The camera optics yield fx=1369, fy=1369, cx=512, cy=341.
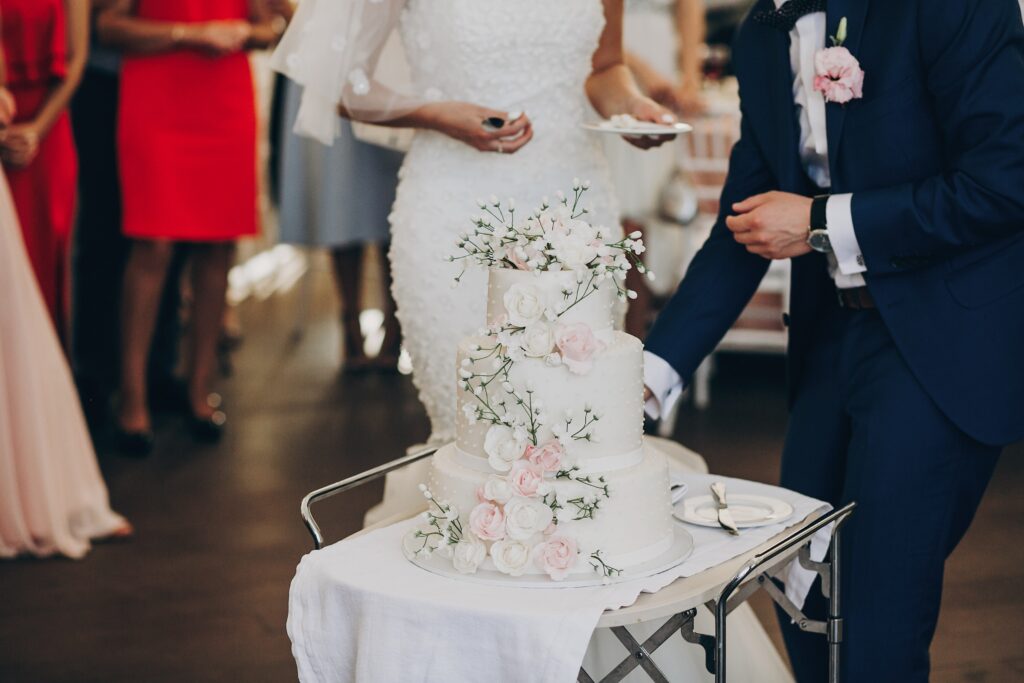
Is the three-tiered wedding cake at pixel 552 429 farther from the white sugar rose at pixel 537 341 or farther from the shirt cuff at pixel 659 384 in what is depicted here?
the shirt cuff at pixel 659 384

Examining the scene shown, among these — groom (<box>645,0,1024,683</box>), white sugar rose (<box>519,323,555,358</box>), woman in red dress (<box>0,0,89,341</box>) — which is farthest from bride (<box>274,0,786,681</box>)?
woman in red dress (<box>0,0,89,341</box>)

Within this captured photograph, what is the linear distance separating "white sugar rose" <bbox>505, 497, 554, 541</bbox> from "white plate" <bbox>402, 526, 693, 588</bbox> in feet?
0.21

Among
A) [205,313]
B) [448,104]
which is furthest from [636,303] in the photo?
[448,104]

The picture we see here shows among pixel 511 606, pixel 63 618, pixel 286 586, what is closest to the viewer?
pixel 511 606

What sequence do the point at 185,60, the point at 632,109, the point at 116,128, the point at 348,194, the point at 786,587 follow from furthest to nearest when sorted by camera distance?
the point at 348,194, the point at 116,128, the point at 185,60, the point at 632,109, the point at 786,587

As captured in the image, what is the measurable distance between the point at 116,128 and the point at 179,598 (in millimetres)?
2480

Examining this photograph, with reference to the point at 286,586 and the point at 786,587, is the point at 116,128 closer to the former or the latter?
the point at 286,586

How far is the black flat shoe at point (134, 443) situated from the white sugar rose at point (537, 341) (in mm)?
3648

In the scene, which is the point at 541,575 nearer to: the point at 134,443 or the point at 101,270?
the point at 134,443

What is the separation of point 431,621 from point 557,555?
0.20 m

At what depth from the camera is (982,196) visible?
2154 mm

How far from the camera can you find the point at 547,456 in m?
1.88

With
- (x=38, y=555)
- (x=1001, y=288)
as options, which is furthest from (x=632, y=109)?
(x=38, y=555)

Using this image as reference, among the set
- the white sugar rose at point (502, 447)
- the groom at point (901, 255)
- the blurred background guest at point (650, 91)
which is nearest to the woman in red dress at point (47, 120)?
the blurred background guest at point (650, 91)
